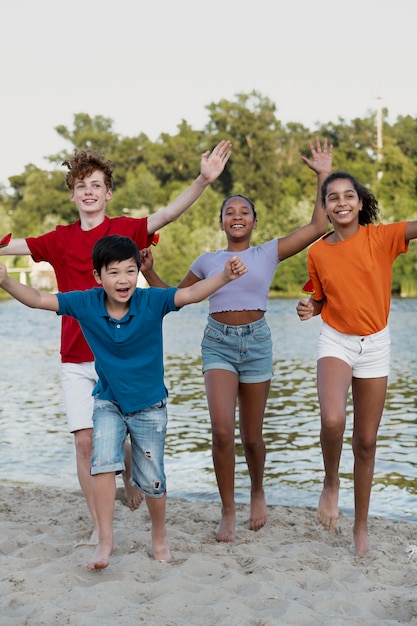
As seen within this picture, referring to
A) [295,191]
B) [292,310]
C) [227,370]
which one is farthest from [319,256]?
[295,191]

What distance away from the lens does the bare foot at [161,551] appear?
5.04 m

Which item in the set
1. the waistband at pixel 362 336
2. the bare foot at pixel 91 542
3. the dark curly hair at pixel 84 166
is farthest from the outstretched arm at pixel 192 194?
the bare foot at pixel 91 542

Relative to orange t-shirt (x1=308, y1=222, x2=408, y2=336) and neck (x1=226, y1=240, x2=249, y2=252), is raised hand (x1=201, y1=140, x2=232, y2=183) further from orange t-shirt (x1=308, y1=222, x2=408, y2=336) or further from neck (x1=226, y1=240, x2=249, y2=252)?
orange t-shirt (x1=308, y1=222, x2=408, y2=336)

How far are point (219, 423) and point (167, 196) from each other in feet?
234

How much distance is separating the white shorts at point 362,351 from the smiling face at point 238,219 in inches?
35.9

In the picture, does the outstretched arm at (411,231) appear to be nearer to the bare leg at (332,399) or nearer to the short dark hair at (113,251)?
the bare leg at (332,399)

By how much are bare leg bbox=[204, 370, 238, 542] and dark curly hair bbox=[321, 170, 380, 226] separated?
1.21 meters

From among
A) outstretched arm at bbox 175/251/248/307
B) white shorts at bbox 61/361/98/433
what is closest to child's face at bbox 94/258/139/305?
outstretched arm at bbox 175/251/248/307

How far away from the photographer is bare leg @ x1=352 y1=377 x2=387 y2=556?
5.21 m

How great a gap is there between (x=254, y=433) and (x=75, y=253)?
1.55 metres

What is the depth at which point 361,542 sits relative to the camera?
521 centimetres

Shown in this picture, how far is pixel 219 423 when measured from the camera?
555 cm

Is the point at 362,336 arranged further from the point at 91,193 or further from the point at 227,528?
the point at 91,193

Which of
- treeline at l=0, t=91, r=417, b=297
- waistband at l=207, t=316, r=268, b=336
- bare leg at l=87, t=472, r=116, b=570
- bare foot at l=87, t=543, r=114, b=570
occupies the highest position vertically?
treeline at l=0, t=91, r=417, b=297
